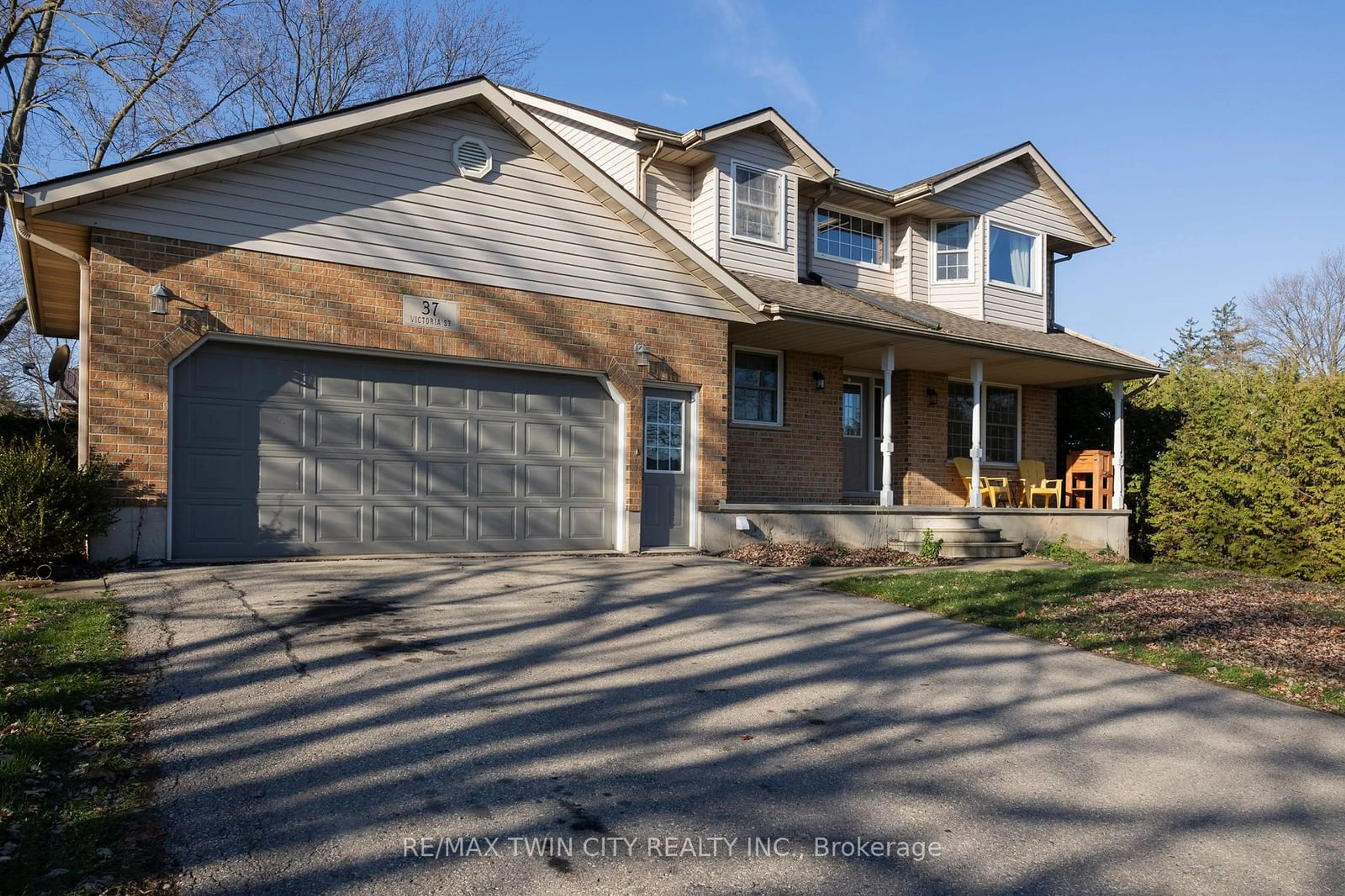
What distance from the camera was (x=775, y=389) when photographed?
1600 centimetres

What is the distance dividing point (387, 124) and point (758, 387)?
748cm

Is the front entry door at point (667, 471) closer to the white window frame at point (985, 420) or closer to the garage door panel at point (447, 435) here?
the garage door panel at point (447, 435)

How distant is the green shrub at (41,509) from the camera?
815 centimetres

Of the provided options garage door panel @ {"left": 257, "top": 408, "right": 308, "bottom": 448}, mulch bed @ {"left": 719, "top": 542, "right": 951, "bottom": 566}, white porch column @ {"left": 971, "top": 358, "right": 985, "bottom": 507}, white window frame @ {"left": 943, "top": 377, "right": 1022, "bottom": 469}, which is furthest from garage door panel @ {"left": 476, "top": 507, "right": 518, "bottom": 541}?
white window frame @ {"left": 943, "top": 377, "right": 1022, "bottom": 469}

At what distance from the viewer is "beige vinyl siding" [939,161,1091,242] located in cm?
1759

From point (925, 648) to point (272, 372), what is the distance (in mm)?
7391

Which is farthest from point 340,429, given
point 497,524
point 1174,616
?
point 1174,616

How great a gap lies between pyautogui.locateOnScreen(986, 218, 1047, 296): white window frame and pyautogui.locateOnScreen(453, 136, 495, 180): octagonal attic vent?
1057cm

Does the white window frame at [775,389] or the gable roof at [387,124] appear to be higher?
the gable roof at [387,124]

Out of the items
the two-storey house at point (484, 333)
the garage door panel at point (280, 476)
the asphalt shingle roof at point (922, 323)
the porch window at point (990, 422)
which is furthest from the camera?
the porch window at point (990, 422)

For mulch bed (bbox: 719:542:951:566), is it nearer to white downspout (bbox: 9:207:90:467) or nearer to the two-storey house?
the two-storey house

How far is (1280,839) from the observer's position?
12.8 feet

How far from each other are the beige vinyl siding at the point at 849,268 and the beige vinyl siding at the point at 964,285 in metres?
0.64

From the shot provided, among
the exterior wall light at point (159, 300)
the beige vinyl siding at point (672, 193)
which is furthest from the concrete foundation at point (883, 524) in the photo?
the exterior wall light at point (159, 300)
